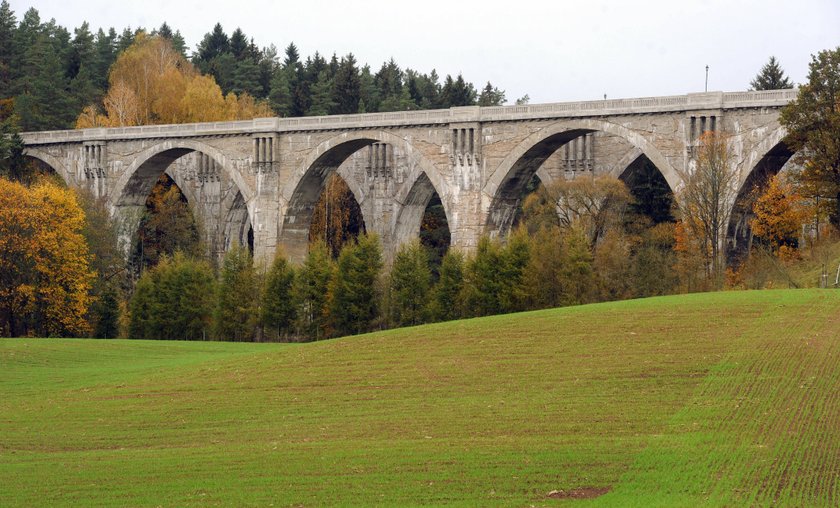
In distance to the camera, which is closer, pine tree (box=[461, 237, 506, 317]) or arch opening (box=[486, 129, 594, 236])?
pine tree (box=[461, 237, 506, 317])

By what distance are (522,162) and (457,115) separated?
4.29 meters

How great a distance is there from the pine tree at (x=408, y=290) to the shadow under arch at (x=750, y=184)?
15011mm

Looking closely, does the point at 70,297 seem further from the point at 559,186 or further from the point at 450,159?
the point at 559,186

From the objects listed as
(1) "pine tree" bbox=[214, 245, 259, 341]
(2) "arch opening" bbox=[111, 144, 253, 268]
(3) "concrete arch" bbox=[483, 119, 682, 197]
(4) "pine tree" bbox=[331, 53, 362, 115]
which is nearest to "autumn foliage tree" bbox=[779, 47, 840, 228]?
(3) "concrete arch" bbox=[483, 119, 682, 197]

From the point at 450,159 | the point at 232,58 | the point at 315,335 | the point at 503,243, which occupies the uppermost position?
the point at 232,58

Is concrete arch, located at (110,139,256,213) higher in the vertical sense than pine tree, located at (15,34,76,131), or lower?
lower

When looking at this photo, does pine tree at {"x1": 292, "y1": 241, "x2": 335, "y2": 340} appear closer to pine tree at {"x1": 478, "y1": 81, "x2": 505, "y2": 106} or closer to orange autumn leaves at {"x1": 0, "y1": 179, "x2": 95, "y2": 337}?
orange autumn leaves at {"x1": 0, "y1": 179, "x2": 95, "y2": 337}

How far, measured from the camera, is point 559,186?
68.5m

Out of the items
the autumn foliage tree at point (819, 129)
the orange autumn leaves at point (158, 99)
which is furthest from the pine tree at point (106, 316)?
the autumn foliage tree at point (819, 129)

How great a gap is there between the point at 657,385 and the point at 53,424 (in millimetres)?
14937

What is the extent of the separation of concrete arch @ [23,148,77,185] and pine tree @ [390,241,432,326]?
1142 inches

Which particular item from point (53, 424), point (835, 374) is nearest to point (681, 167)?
point (835, 374)

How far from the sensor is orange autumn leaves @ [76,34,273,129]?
3939 inches

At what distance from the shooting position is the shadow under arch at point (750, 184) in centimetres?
5741
